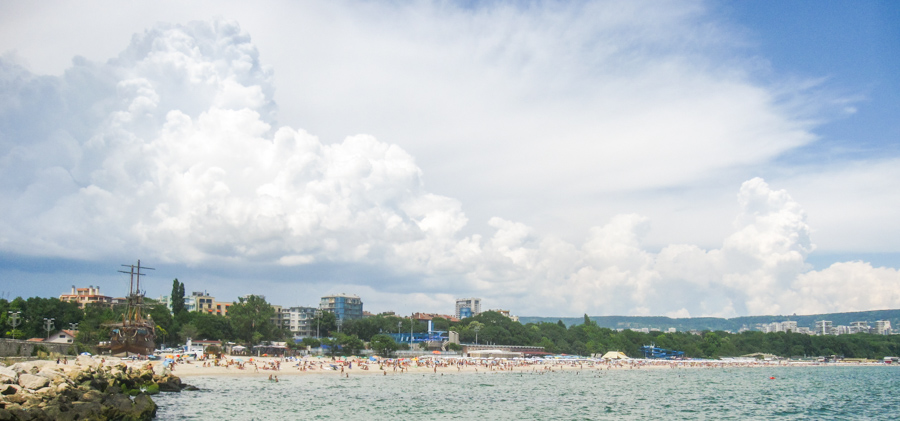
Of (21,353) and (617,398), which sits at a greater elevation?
(21,353)

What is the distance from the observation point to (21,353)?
61969 millimetres

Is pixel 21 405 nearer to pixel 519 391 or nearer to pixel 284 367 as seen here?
pixel 519 391

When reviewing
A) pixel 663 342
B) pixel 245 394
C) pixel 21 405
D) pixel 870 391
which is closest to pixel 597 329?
pixel 663 342

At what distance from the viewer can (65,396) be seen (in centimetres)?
3309

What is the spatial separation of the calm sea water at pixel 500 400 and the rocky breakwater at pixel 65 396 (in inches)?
108

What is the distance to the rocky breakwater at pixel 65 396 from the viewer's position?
3027 centimetres

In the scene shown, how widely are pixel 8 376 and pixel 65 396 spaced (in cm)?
363

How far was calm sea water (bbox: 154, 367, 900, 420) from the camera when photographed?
45.3m

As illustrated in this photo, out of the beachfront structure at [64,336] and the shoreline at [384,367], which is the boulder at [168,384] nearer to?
the shoreline at [384,367]

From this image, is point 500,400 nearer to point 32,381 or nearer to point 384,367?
point 32,381

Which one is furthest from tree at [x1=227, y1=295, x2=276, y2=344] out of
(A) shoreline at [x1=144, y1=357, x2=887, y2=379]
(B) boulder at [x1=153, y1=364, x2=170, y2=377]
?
(B) boulder at [x1=153, y1=364, x2=170, y2=377]

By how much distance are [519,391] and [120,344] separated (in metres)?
52.0

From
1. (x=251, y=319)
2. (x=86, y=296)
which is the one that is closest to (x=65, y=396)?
(x=251, y=319)

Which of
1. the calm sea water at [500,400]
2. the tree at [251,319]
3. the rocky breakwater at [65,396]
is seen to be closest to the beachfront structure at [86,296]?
the tree at [251,319]
